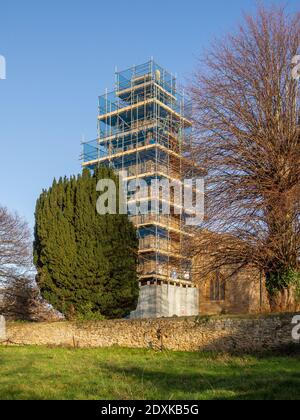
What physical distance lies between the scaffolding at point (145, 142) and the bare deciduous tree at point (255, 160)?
1176 cm

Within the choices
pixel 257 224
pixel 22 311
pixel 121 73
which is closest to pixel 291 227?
pixel 257 224

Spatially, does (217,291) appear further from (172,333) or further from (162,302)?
(172,333)

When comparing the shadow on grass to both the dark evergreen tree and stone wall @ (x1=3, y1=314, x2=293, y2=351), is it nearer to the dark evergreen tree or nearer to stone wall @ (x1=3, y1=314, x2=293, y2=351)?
stone wall @ (x1=3, y1=314, x2=293, y2=351)

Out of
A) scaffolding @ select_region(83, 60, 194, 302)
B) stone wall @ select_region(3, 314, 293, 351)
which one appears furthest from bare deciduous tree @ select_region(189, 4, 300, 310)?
scaffolding @ select_region(83, 60, 194, 302)

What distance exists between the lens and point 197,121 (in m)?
21.1

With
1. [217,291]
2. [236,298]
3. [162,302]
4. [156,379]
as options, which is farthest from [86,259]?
[217,291]

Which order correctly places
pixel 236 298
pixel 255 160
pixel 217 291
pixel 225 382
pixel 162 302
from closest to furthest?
pixel 225 382 → pixel 255 160 → pixel 162 302 → pixel 236 298 → pixel 217 291

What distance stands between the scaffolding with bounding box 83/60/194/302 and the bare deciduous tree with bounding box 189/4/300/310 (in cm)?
1176

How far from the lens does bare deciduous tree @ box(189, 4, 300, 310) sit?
755 inches

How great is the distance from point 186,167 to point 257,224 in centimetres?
381

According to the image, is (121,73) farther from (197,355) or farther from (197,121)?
(197,355)

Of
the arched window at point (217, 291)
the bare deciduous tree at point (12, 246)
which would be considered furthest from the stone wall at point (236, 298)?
the bare deciduous tree at point (12, 246)

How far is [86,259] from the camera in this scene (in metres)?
23.9

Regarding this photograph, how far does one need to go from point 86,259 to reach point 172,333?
20.0 feet
